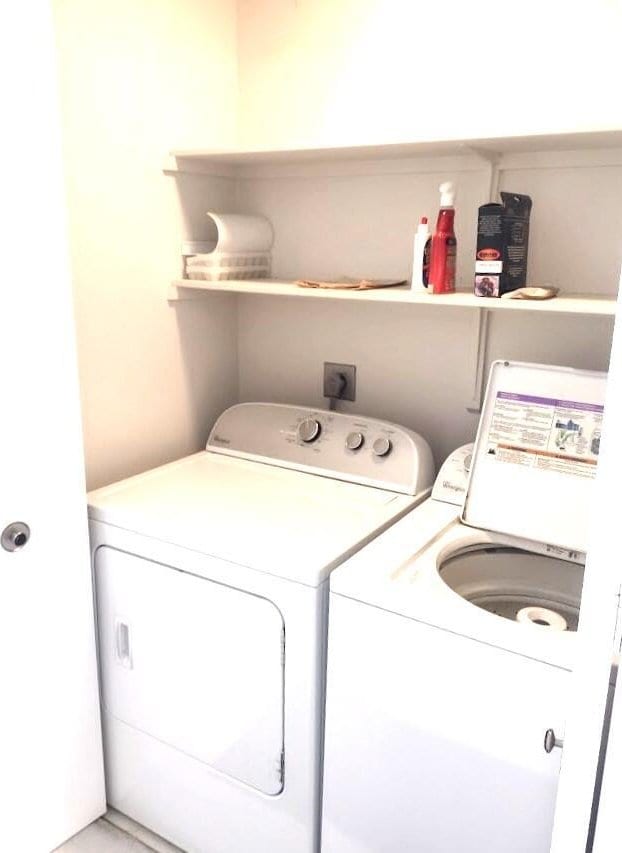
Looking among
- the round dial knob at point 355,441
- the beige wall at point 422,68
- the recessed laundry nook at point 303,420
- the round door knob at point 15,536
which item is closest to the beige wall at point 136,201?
the recessed laundry nook at point 303,420

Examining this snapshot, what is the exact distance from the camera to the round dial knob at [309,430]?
2336mm

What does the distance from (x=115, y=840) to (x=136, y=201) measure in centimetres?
192

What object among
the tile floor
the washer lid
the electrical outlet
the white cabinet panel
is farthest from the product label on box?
the tile floor

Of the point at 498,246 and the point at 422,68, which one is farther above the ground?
the point at 422,68

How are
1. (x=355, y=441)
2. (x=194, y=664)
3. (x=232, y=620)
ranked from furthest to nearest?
(x=355, y=441) → (x=194, y=664) → (x=232, y=620)

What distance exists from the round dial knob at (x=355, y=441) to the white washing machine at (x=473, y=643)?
28cm

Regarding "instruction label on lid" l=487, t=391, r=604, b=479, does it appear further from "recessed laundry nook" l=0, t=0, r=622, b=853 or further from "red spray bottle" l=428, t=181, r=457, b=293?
"red spray bottle" l=428, t=181, r=457, b=293

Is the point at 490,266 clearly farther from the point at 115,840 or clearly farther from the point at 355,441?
the point at 115,840

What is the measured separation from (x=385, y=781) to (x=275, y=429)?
1153 mm

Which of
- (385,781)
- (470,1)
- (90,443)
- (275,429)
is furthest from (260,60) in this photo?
(385,781)

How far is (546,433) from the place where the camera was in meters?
1.94

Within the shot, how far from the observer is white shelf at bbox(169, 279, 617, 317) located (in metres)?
1.72

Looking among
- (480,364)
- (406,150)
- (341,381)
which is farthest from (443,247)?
(341,381)

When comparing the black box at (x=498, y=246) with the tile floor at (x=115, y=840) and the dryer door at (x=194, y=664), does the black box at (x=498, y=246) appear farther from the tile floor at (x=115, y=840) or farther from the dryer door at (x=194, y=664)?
the tile floor at (x=115, y=840)
